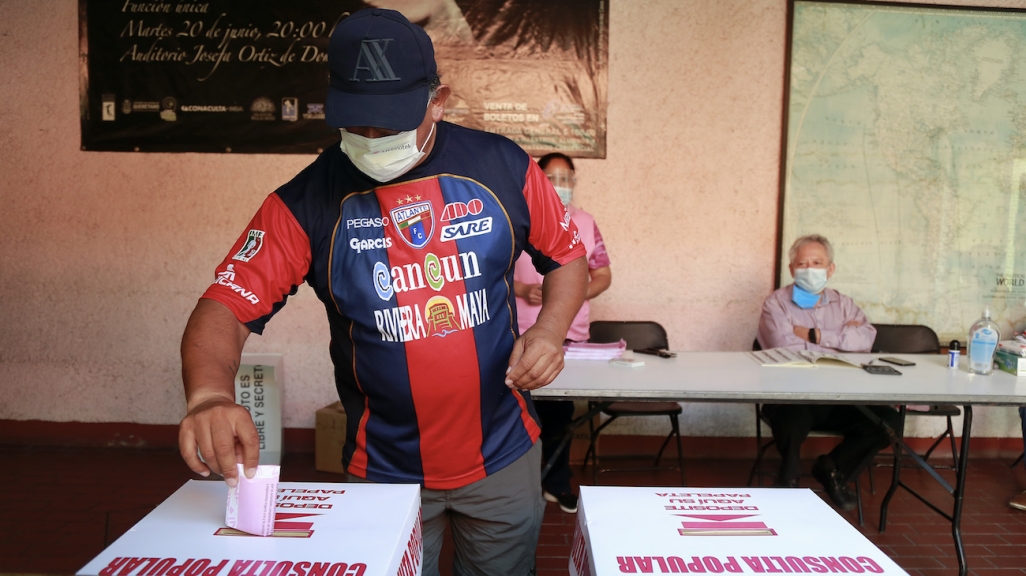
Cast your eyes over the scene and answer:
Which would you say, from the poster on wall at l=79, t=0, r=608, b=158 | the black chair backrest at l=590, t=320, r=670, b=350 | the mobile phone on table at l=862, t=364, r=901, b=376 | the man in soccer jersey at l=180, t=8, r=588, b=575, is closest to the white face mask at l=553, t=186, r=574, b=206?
the poster on wall at l=79, t=0, r=608, b=158

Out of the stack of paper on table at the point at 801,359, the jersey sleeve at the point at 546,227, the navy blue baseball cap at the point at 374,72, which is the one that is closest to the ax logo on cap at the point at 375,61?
the navy blue baseball cap at the point at 374,72

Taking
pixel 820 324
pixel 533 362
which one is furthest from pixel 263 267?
pixel 820 324

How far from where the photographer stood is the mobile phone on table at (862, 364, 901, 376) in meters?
3.03

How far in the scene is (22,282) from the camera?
4.24 m

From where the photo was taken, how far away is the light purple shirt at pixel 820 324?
3.61 meters

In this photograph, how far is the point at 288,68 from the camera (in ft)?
13.3

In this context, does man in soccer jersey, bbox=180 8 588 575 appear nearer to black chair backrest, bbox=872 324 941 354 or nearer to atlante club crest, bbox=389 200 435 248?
atlante club crest, bbox=389 200 435 248

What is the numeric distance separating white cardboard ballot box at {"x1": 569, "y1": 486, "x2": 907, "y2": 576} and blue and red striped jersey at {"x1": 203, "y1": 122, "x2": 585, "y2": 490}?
0.30 metres

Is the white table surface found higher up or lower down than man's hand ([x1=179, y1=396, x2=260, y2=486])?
lower down

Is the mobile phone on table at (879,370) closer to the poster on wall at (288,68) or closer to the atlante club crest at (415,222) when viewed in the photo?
the poster on wall at (288,68)

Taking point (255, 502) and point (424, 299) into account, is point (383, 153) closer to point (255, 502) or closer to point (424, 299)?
point (424, 299)

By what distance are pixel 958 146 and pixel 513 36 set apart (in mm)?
2696

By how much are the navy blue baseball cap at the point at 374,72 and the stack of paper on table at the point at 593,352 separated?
217 cm

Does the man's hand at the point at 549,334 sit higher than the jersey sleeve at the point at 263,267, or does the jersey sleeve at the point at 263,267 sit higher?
the jersey sleeve at the point at 263,267
